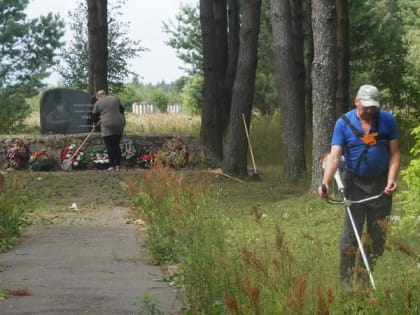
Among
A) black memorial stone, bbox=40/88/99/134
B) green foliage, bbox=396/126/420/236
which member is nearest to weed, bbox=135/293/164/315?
green foliage, bbox=396/126/420/236

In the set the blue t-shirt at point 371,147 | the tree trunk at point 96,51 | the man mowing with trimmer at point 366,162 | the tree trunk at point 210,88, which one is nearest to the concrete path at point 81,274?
the man mowing with trimmer at point 366,162

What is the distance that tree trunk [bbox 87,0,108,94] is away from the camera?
97.1 feet

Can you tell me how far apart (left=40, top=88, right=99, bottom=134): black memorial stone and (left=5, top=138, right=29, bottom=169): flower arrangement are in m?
2.38

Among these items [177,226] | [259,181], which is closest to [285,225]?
[177,226]

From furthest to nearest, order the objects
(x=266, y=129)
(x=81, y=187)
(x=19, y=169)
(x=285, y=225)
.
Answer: (x=266, y=129)
(x=19, y=169)
(x=81, y=187)
(x=285, y=225)

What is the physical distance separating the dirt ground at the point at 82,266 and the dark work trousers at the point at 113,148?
471cm

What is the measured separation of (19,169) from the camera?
26.7 meters

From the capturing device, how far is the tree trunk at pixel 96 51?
29.6 metres

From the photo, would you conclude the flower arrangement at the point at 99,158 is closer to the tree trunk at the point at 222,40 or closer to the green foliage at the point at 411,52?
the tree trunk at the point at 222,40

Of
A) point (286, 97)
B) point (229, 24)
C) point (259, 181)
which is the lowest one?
point (259, 181)

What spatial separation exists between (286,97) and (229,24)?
28.4 ft

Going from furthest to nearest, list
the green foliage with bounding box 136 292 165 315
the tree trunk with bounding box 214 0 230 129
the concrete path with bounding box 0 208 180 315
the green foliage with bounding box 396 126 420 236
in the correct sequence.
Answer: the tree trunk with bounding box 214 0 230 129
the green foliage with bounding box 396 126 420 236
the concrete path with bounding box 0 208 180 315
the green foliage with bounding box 136 292 165 315

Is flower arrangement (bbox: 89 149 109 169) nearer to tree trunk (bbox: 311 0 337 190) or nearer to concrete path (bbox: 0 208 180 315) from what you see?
tree trunk (bbox: 311 0 337 190)

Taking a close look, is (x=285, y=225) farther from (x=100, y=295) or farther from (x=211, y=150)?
(x=211, y=150)
